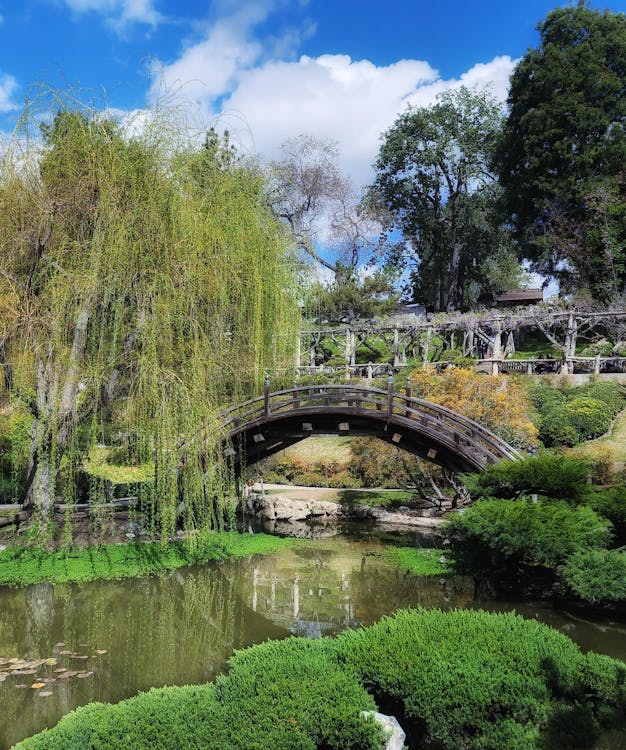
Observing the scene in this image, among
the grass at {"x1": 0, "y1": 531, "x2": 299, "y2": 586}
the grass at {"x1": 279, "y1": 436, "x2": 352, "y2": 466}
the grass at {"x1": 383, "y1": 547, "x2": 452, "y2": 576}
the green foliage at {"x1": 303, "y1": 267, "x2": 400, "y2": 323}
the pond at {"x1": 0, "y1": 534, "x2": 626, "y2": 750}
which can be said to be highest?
the green foliage at {"x1": 303, "y1": 267, "x2": 400, "y2": 323}

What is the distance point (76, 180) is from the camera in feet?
26.4

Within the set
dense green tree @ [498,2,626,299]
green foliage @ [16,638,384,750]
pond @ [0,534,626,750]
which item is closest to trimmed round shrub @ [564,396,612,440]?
dense green tree @ [498,2,626,299]

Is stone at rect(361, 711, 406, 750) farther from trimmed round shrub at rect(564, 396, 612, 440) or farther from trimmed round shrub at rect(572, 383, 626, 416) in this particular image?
trimmed round shrub at rect(572, 383, 626, 416)

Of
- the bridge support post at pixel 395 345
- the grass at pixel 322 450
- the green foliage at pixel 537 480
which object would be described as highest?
the bridge support post at pixel 395 345

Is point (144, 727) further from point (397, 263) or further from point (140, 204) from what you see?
point (397, 263)

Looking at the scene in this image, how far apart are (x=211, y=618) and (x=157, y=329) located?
4.04 m

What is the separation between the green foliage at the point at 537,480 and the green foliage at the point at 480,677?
4.07m

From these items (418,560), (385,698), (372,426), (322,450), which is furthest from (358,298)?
(385,698)

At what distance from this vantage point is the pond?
5.92 meters

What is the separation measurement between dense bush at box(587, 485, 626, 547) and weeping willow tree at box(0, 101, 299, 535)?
548 centimetres

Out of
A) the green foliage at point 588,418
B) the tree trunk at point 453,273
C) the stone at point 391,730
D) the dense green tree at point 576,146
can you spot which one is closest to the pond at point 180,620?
the stone at point 391,730

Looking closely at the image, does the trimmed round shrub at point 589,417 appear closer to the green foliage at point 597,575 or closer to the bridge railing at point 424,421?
the bridge railing at point 424,421

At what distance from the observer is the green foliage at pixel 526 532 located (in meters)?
7.67

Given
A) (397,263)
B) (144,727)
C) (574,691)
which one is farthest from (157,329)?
(397,263)
